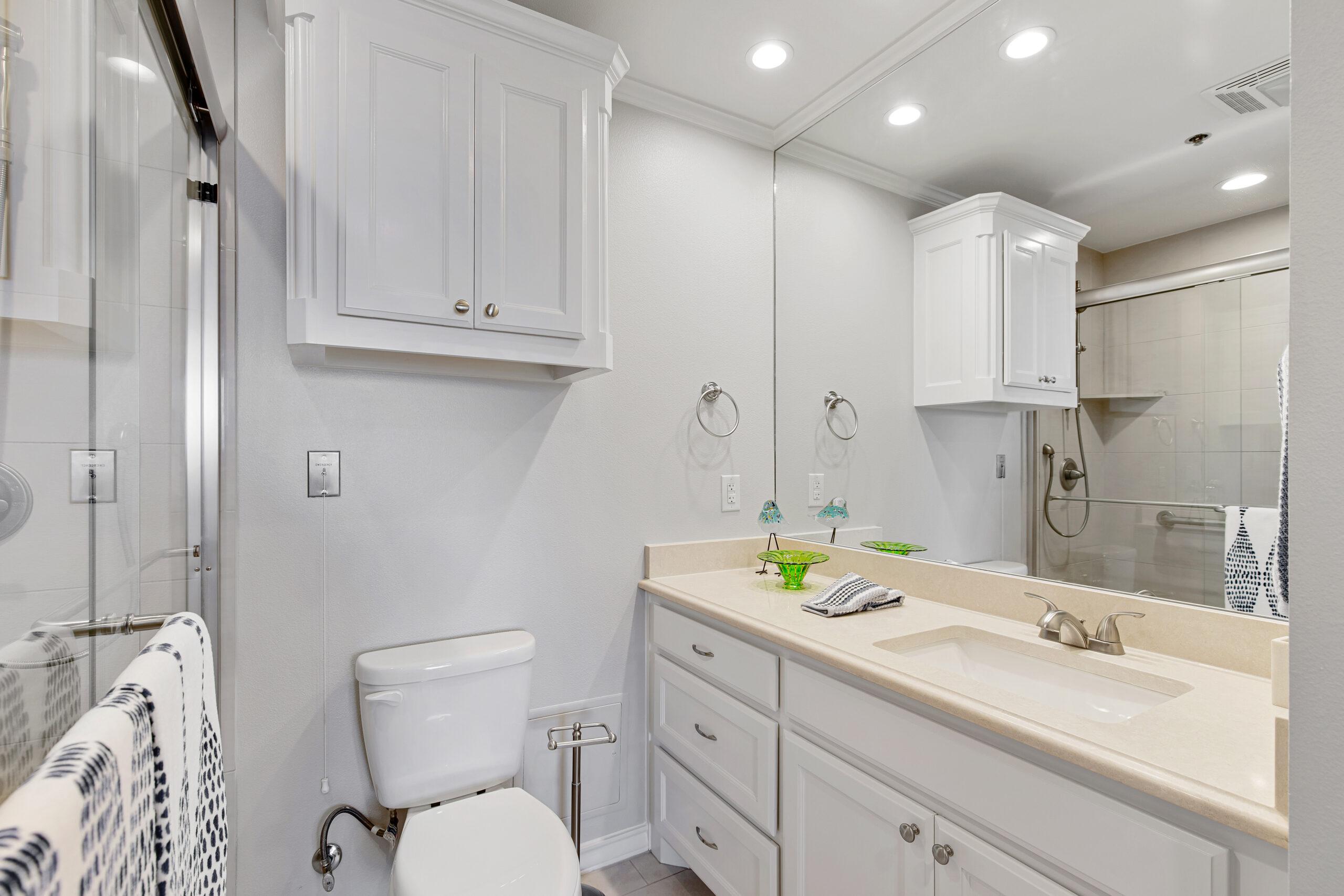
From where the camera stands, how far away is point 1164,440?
47.3 inches

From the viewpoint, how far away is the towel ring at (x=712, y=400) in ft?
6.85

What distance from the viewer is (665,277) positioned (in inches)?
79.7

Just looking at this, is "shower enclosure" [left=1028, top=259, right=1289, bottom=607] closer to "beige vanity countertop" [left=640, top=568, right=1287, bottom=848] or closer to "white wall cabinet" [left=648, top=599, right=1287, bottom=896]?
"beige vanity countertop" [left=640, top=568, right=1287, bottom=848]

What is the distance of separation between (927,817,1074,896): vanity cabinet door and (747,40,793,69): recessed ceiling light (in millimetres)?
1946

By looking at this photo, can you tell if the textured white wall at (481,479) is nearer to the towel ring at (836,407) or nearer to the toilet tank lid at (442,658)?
the toilet tank lid at (442,658)

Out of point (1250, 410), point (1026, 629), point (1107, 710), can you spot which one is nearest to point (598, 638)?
point (1026, 629)

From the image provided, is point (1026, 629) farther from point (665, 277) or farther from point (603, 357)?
point (665, 277)

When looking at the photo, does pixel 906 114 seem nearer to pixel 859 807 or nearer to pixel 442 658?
pixel 859 807

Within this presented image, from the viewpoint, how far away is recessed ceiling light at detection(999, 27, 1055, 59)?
1416mm

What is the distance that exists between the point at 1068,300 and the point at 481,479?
1525mm

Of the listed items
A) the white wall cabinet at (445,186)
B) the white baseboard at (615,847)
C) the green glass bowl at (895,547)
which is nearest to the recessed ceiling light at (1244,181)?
the green glass bowl at (895,547)

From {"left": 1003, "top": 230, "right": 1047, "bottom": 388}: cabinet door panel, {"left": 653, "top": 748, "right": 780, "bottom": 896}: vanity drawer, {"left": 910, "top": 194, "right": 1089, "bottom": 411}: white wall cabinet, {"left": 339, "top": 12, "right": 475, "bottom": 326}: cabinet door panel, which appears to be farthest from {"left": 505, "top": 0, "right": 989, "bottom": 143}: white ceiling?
{"left": 653, "top": 748, "right": 780, "bottom": 896}: vanity drawer

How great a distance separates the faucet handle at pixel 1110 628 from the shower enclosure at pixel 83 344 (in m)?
1.57

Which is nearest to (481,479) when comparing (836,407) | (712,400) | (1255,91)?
(712,400)
